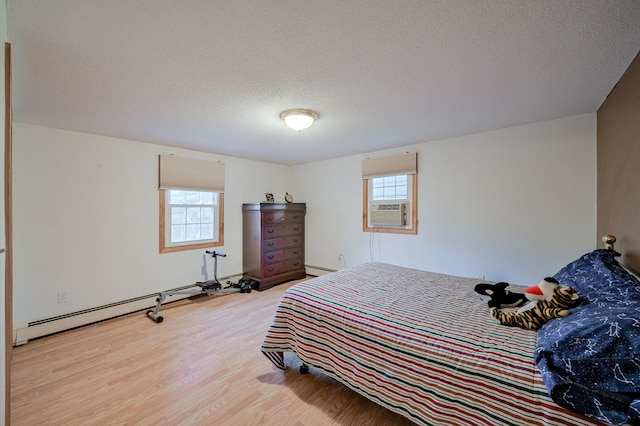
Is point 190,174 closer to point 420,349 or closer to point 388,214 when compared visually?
point 388,214

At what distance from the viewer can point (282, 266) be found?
4.62m

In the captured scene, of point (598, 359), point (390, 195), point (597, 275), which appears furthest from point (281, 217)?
point (598, 359)

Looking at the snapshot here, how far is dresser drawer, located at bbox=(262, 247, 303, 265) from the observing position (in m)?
4.35

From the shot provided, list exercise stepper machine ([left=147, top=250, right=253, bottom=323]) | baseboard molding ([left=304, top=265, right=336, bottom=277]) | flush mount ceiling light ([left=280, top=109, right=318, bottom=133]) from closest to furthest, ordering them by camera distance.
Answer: flush mount ceiling light ([left=280, top=109, right=318, bottom=133]) → exercise stepper machine ([left=147, top=250, right=253, bottom=323]) → baseboard molding ([left=304, top=265, right=336, bottom=277])

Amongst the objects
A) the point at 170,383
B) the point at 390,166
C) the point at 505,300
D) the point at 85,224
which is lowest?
the point at 170,383

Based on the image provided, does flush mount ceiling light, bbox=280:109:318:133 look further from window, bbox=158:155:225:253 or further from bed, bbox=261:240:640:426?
window, bbox=158:155:225:253

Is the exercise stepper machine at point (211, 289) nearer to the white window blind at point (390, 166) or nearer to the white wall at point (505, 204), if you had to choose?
the white wall at point (505, 204)

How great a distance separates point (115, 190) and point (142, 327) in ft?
5.68

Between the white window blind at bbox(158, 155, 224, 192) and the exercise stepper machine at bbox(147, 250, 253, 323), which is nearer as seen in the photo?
the exercise stepper machine at bbox(147, 250, 253, 323)

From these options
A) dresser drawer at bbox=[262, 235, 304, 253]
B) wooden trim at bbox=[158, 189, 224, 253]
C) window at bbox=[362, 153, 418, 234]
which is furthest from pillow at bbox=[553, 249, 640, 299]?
wooden trim at bbox=[158, 189, 224, 253]

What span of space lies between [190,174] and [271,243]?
168 centimetres

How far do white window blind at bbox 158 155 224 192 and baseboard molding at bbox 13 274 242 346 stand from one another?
5.23 ft

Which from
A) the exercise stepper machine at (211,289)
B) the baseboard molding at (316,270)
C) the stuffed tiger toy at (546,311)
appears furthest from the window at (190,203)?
the stuffed tiger toy at (546,311)

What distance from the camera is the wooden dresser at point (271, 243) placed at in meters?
4.30
